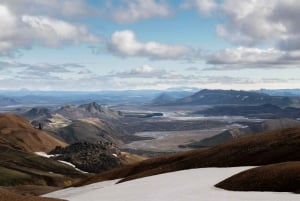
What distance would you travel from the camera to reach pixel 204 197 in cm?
5003

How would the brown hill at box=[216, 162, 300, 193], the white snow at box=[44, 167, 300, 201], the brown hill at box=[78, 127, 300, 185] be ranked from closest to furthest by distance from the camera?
1. the white snow at box=[44, 167, 300, 201]
2. the brown hill at box=[216, 162, 300, 193]
3. the brown hill at box=[78, 127, 300, 185]

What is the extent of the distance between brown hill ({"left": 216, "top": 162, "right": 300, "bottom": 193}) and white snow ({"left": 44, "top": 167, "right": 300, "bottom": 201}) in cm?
211

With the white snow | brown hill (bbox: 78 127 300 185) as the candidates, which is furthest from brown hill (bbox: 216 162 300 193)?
brown hill (bbox: 78 127 300 185)

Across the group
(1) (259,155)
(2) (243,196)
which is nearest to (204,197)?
(2) (243,196)

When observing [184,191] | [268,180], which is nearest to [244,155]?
[268,180]

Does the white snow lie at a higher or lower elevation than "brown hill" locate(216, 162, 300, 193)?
lower

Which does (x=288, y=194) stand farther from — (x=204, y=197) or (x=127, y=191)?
(x=127, y=191)

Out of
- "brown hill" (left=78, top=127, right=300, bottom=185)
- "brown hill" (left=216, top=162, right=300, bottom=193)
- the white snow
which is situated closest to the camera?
the white snow

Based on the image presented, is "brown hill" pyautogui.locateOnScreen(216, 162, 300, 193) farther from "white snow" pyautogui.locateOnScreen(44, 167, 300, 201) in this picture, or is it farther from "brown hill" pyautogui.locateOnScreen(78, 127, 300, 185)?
"brown hill" pyautogui.locateOnScreen(78, 127, 300, 185)

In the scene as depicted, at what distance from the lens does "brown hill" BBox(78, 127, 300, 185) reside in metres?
76.8

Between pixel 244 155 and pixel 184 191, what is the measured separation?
101ft

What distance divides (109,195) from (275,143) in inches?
1449

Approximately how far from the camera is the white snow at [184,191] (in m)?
48.5

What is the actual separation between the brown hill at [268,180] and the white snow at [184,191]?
2110 mm
